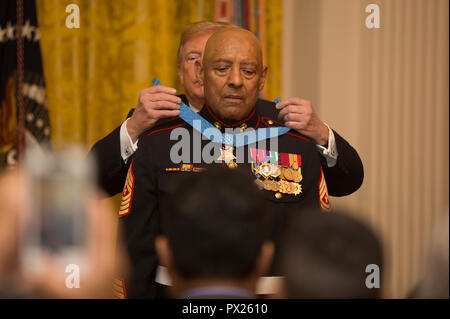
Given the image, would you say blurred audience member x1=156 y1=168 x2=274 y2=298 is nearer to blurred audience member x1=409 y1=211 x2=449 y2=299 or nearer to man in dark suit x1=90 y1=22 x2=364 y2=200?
blurred audience member x1=409 y1=211 x2=449 y2=299

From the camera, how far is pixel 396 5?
124 inches

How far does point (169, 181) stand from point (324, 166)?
60 cm

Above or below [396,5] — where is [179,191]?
below

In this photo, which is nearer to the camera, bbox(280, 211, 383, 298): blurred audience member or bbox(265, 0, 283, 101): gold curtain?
bbox(280, 211, 383, 298): blurred audience member

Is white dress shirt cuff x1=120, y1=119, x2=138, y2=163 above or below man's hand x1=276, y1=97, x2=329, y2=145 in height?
below

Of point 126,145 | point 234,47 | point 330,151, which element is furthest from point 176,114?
point 330,151

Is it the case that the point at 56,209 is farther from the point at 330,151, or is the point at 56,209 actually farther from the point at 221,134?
the point at 330,151

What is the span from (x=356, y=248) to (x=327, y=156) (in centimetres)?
108

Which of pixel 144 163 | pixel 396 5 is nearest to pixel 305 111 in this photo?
pixel 144 163

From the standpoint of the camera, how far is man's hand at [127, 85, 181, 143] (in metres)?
1.94

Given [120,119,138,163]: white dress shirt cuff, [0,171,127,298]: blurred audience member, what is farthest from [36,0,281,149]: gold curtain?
[0,171,127,298]: blurred audience member

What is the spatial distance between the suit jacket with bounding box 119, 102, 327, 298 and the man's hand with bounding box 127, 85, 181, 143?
41mm

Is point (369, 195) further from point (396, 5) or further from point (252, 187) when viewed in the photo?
point (252, 187)

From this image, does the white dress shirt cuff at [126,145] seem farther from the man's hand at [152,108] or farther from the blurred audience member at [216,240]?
the blurred audience member at [216,240]
